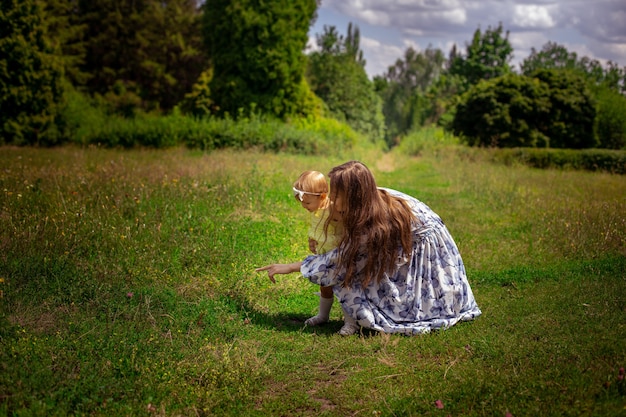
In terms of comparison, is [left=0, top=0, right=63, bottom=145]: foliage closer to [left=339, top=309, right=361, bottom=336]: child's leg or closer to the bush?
the bush

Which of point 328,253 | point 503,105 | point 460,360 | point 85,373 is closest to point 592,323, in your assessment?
point 460,360

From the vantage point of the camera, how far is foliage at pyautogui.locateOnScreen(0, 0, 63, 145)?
1867cm

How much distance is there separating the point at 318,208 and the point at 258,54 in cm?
1949

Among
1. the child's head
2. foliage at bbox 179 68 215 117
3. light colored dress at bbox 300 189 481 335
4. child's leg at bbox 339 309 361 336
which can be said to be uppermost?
foliage at bbox 179 68 215 117

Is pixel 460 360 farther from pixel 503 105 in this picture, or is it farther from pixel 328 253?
pixel 503 105

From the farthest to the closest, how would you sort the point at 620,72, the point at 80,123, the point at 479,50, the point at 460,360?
the point at 479,50 < the point at 620,72 < the point at 80,123 < the point at 460,360

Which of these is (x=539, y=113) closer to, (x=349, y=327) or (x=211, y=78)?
(x=211, y=78)

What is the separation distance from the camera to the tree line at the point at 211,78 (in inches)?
770

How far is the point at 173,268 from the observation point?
6355 millimetres

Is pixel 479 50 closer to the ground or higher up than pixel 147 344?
higher up

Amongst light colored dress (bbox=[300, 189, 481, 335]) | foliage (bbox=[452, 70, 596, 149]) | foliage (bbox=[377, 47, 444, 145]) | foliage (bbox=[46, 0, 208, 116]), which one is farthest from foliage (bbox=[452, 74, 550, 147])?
foliage (bbox=[377, 47, 444, 145])

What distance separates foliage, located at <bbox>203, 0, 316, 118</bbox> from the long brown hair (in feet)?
61.8

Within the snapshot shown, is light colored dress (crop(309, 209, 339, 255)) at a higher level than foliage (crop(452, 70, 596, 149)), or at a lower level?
lower

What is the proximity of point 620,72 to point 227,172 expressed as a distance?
140 ft
